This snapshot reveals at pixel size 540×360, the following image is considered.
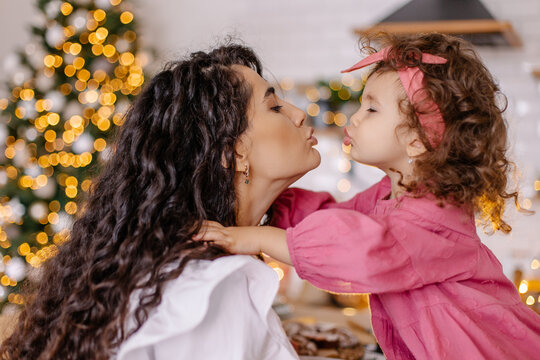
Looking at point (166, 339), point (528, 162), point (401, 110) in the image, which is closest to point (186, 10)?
point (528, 162)

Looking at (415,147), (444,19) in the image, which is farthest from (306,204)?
(444,19)

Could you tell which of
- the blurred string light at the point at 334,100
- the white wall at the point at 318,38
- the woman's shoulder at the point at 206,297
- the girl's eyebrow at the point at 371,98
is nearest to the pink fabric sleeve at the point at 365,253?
the woman's shoulder at the point at 206,297

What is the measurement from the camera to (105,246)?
1.22m

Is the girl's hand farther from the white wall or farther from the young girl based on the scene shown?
the white wall

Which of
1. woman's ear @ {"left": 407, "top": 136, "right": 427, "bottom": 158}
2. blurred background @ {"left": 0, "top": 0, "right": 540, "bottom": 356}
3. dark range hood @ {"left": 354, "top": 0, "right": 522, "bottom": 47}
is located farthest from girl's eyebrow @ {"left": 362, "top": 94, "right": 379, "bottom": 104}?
blurred background @ {"left": 0, "top": 0, "right": 540, "bottom": 356}

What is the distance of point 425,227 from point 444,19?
2.19 metres

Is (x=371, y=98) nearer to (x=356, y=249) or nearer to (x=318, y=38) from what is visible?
(x=356, y=249)

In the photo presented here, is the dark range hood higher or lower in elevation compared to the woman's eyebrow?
lower

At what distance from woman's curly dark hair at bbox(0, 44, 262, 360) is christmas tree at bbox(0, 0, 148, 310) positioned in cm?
225

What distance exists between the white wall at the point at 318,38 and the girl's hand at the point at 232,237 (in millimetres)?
2452

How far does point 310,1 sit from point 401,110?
2.98 metres

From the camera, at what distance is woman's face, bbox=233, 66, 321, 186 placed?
1.43m

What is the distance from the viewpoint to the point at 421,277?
123 centimetres

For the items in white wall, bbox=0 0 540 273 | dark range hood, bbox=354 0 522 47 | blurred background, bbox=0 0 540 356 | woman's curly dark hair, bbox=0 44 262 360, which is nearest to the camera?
woman's curly dark hair, bbox=0 44 262 360
